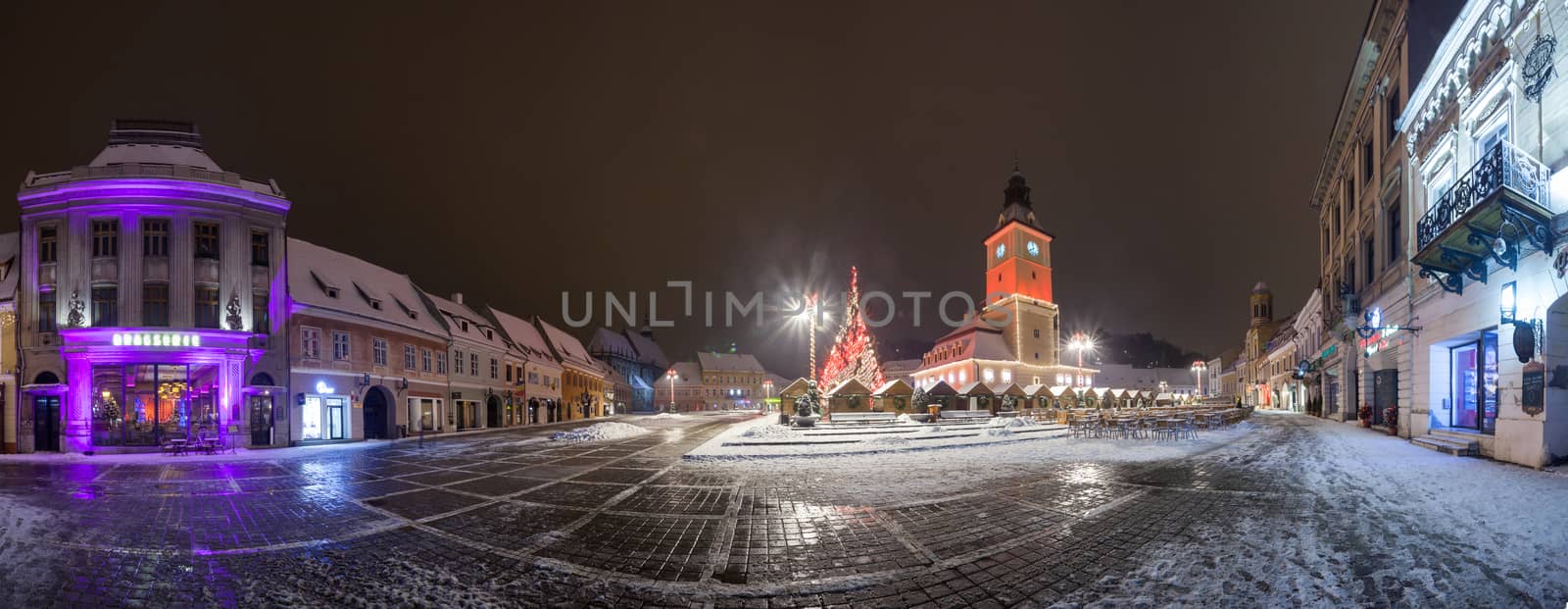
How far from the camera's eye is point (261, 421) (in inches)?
1041

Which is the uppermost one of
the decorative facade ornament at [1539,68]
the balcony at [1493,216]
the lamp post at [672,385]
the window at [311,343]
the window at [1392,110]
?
the window at [1392,110]

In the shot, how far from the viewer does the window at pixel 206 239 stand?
26.2 metres

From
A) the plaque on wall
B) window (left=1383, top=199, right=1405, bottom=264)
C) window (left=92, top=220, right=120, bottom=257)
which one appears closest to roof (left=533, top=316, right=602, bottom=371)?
window (left=92, top=220, right=120, bottom=257)

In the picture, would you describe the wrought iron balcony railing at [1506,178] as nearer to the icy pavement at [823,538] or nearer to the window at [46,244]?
the icy pavement at [823,538]

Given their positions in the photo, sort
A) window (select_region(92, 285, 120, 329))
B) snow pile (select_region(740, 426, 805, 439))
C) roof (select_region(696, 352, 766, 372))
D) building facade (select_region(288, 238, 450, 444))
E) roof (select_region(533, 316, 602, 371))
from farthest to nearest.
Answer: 1. roof (select_region(696, 352, 766, 372))
2. roof (select_region(533, 316, 602, 371))
3. building facade (select_region(288, 238, 450, 444))
4. window (select_region(92, 285, 120, 329))
5. snow pile (select_region(740, 426, 805, 439))

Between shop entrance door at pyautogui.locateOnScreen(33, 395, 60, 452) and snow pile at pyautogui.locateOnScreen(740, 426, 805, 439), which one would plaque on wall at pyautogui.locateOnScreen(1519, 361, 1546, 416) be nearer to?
snow pile at pyautogui.locateOnScreen(740, 426, 805, 439)

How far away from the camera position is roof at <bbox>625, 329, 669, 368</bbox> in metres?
112

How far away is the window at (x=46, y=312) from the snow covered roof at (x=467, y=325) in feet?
54.2

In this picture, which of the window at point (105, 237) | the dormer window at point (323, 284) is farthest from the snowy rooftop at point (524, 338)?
the window at point (105, 237)

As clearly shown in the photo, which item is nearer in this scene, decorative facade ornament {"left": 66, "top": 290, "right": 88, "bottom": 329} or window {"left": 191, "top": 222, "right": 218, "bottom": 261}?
decorative facade ornament {"left": 66, "top": 290, "right": 88, "bottom": 329}

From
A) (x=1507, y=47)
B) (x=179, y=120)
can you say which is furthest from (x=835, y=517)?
(x=179, y=120)

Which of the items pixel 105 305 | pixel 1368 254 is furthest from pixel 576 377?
pixel 1368 254

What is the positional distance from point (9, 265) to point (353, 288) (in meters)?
12.7

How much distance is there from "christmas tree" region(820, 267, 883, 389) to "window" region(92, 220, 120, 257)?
38355 mm
